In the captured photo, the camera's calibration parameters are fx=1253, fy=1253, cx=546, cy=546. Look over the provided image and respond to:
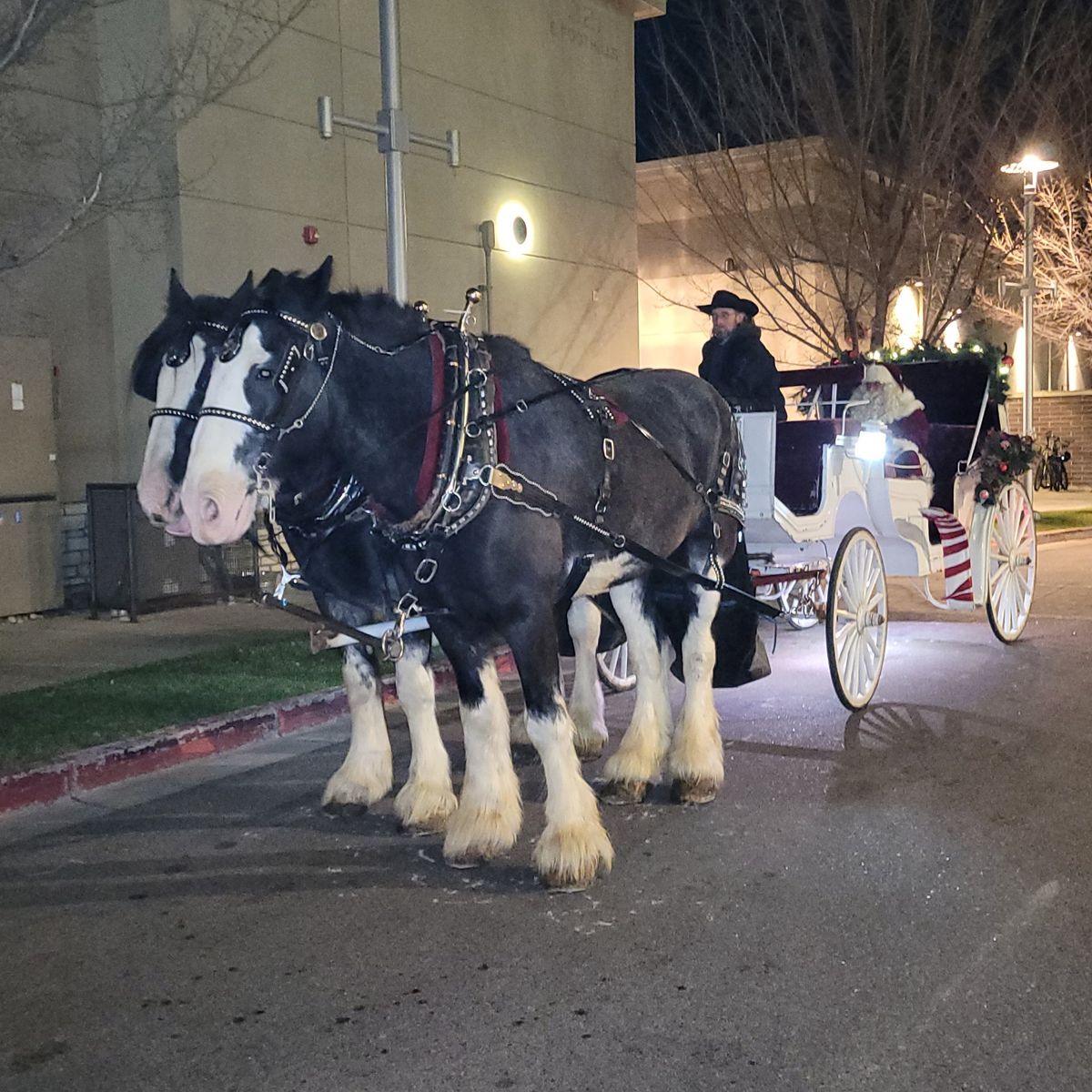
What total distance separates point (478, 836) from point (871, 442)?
4.54m

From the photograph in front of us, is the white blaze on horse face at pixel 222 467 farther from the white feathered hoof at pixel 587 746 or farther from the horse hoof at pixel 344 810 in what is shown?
the white feathered hoof at pixel 587 746

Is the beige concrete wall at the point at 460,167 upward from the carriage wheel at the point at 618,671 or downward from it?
upward

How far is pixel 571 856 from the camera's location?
15.2ft

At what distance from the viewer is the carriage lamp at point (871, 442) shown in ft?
26.9

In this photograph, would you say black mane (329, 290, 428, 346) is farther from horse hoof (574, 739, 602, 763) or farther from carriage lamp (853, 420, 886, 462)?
carriage lamp (853, 420, 886, 462)

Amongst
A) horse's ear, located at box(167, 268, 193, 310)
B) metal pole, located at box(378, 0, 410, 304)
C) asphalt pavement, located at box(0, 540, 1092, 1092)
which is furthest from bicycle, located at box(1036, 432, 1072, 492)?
horse's ear, located at box(167, 268, 193, 310)

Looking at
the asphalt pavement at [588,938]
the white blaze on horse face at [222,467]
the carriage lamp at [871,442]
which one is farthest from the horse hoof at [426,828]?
the carriage lamp at [871,442]

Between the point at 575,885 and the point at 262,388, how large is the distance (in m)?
2.11

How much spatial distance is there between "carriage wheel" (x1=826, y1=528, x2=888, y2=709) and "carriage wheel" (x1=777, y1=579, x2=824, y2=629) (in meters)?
0.44

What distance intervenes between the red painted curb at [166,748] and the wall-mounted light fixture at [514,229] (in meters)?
8.56

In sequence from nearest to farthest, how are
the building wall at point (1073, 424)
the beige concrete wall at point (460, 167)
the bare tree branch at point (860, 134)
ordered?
1. the beige concrete wall at point (460, 167)
2. the bare tree branch at point (860, 134)
3. the building wall at point (1073, 424)

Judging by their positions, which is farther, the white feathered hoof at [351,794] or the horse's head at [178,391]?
the white feathered hoof at [351,794]

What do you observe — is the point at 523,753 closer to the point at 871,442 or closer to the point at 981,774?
the point at 981,774

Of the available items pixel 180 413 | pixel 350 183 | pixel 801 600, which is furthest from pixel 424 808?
pixel 350 183
